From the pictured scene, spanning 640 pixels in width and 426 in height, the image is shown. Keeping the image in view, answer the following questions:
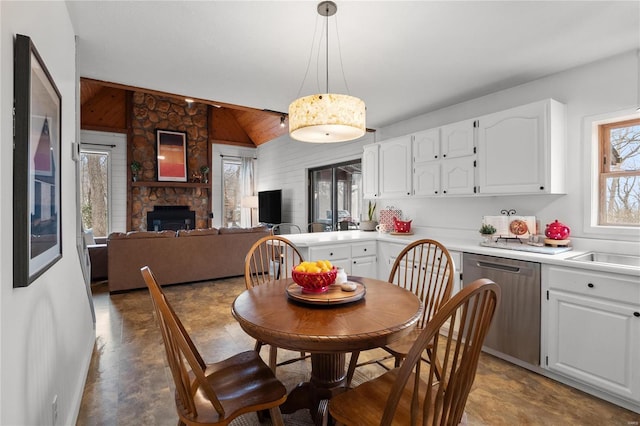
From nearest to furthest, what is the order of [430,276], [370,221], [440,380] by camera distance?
[440,380], [430,276], [370,221]

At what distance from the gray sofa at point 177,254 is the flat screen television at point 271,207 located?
1.95 meters

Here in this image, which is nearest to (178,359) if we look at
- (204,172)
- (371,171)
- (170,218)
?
(371,171)

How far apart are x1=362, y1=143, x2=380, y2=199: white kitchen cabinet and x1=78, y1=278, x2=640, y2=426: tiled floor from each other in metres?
2.32

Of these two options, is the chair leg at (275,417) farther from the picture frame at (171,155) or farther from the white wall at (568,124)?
the picture frame at (171,155)

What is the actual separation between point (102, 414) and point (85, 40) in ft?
8.28

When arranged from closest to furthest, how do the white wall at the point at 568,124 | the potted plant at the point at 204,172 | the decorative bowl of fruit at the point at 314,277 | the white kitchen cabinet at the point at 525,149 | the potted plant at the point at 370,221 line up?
the decorative bowl of fruit at the point at 314,277 < the white wall at the point at 568,124 < the white kitchen cabinet at the point at 525,149 < the potted plant at the point at 370,221 < the potted plant at the point at 204,172

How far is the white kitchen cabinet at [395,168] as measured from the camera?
3.77 meters

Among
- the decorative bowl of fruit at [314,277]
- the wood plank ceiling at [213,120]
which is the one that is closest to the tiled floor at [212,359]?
the decorative bowl of fruit at [314,277]

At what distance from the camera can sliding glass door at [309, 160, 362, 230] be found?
547 cm

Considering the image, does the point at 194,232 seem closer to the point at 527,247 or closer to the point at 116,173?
the point at 116,173

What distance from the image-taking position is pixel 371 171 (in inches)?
169

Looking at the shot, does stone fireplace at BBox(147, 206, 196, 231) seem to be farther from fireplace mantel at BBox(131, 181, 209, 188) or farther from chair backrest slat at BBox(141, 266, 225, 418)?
chair backrest slat at BBox(141, 266, 225, 418)

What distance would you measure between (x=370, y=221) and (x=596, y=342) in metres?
2.83

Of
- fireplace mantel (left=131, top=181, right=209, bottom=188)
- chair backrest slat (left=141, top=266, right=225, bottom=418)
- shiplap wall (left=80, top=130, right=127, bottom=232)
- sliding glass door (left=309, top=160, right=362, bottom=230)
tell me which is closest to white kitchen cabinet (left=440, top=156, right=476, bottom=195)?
sliding glass door (left=309, top=160, right=362, bottom=230)
